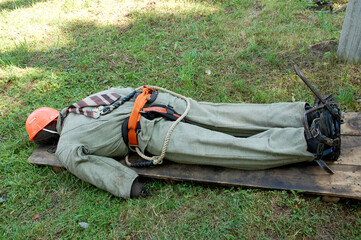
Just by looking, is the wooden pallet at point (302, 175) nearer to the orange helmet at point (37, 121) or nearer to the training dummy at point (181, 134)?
the training dummy at point (181, 134)

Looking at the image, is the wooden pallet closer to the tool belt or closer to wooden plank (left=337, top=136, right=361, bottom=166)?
wooden plank (left=337, top=136, right=361, bottom=166)

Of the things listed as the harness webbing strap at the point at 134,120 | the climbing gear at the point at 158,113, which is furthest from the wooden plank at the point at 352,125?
the harness webbing strap at the point at 134,120

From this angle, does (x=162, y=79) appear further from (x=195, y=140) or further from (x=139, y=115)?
(x=195, y=140)

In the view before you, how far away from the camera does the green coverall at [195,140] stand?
2.46 m

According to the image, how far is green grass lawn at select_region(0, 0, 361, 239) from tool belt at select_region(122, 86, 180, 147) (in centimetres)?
54

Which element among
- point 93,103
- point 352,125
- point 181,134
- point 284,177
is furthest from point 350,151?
point 93,103

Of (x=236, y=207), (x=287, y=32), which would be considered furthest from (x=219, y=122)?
(x=287, y=32)

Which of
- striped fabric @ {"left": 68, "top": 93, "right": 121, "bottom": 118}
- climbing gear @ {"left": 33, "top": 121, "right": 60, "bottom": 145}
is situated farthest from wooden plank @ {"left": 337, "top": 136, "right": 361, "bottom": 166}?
climbing gear @ {"left": 33, "top": 121, "right": 60, "bottom": 145}

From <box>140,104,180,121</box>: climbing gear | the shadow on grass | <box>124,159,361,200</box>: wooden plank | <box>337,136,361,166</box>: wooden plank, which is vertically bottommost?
<box>124,159,361,200</box>: wooden plank

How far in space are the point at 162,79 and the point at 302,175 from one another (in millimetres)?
2541

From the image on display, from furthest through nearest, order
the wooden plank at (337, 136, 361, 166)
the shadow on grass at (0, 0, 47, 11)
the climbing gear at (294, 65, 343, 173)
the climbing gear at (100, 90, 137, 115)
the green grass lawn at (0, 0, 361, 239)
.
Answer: the shadow on grass at (0, 0, 47, 11) → the climbing gear at (100, 90, 137, 115) → the wooden plank at (337, 136, 361, 166) → the green grass lawn at (0, 0, 361, 239) → the climbing gear at (294, 65, 343, 173)

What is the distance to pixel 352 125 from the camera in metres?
2.81

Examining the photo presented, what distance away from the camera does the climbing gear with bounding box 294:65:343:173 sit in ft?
7.31

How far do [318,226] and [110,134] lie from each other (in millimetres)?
2002
